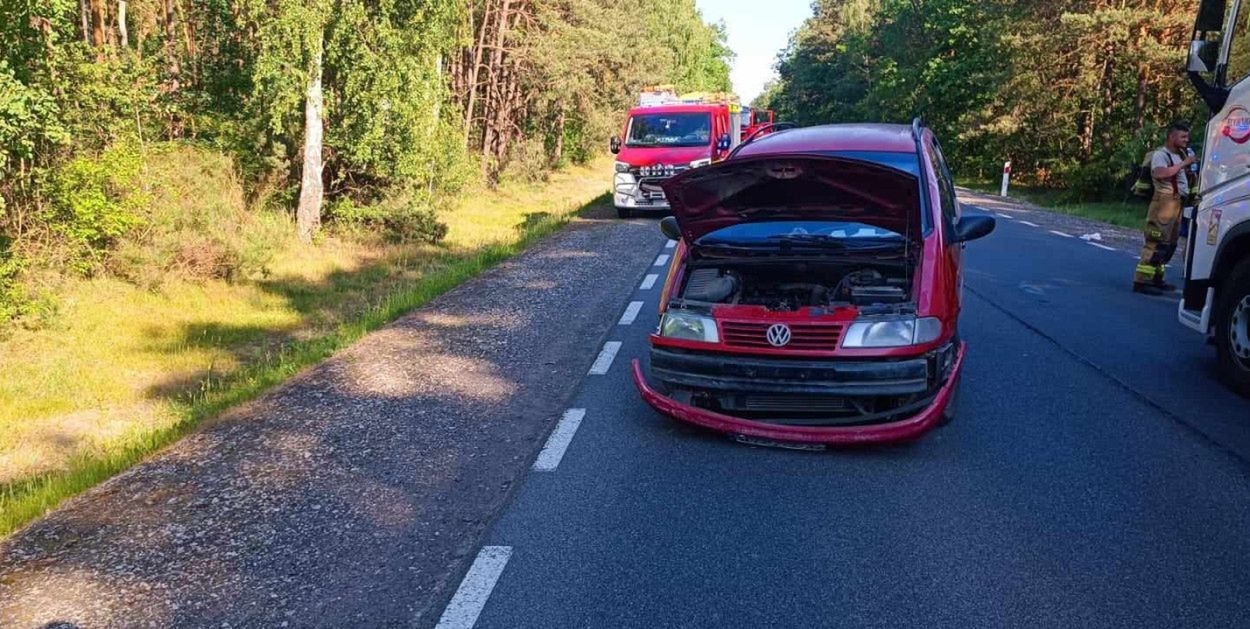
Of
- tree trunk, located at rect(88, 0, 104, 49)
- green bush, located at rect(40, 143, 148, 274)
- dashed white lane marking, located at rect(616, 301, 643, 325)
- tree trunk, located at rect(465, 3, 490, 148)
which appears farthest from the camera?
tree trunk, located at rect(465, 3, 490, 148)

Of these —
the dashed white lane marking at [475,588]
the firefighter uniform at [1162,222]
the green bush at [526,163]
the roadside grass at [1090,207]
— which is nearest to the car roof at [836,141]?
the dashed white lane marking at [475,588]

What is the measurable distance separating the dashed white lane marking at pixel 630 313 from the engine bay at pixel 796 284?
3052 mm

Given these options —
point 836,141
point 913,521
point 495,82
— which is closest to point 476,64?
point 495,82

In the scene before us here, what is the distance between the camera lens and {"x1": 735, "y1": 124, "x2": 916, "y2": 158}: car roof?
269 inches

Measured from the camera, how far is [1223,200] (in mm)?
7332

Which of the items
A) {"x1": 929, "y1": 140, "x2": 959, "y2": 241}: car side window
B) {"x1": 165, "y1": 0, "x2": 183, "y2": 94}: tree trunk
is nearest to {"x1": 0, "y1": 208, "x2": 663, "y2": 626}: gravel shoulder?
{"x1": 929, "y1": 140, "x2": 959, "y2": 241}: car side window

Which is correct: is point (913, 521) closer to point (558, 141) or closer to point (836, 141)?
point (836, 141)

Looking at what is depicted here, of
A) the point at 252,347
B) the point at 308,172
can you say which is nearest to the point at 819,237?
the point at 252,347

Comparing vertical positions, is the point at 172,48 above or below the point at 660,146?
above

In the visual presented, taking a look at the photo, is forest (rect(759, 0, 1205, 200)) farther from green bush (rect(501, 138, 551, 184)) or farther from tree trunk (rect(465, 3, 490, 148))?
tree trunk (rect(465, 3, 490, 148))

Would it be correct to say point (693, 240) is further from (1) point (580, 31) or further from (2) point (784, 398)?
(1) point (580, 31)

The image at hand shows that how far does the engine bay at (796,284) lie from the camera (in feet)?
19.8

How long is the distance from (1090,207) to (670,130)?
1277 centimetres

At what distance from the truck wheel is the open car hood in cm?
279
